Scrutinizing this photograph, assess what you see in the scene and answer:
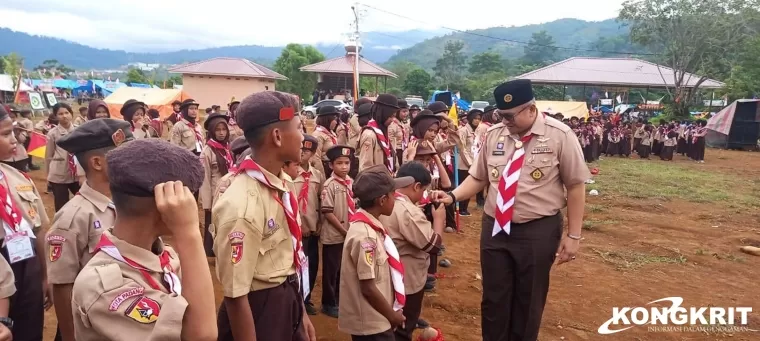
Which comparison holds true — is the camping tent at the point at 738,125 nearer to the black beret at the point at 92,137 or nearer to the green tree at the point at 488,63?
the black beret at the point at 92,137

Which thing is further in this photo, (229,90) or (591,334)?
(229,90)

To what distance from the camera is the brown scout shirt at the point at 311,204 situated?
4965 mm

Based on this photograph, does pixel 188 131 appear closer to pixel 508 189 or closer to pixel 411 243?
pixel 411 243

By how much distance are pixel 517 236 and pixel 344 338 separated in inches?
73.2

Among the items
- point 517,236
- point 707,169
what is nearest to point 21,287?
point 517,236

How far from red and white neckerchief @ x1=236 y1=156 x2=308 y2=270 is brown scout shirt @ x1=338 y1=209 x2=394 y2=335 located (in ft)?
1.83

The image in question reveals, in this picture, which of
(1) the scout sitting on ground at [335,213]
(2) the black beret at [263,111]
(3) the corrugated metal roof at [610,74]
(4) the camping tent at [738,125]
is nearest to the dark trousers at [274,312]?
(2) the black beret at [263,111]

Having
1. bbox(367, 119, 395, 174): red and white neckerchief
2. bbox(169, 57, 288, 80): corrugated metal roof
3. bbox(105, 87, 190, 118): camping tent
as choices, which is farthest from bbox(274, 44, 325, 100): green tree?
bbox(367, 119, 395, 174): red and white neckerchief

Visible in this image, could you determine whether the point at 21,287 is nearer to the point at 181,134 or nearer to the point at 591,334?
the point at 591,334

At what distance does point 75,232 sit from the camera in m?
2.59

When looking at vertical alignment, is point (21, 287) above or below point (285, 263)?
below

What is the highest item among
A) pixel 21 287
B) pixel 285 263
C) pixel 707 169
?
pixel 285 263

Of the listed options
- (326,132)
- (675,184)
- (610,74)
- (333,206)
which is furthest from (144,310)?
(610,74)

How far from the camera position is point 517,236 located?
11.9ft
